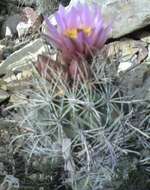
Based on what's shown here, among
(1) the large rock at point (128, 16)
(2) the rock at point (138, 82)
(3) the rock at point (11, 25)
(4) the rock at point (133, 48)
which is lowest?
(2) the rock at point (138, 82)

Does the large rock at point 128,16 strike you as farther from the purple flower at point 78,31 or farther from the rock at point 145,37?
the purple flower at point 78,31

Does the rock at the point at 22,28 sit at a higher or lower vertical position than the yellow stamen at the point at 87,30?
higher

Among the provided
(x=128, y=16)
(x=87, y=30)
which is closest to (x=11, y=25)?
(x=128, y=16)

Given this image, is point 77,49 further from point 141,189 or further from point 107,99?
point 141,189

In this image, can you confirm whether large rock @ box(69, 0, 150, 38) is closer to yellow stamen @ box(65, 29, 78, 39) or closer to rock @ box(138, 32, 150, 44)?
rock @ box(138, 32, 150, 44)

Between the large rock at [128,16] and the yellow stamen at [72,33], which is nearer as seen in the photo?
the yellow stamen at [72,33]

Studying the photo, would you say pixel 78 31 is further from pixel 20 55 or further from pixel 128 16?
pixel 20 55

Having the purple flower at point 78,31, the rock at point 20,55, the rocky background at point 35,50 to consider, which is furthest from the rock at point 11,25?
the purple flower at point 78,31

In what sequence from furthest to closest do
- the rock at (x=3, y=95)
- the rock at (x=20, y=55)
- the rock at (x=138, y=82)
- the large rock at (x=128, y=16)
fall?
the rock at (x=20, y=55) → the large rock at (x=128, y=16) → the rock at (x=3, y=95) → the rock at (x=138, y=82)
